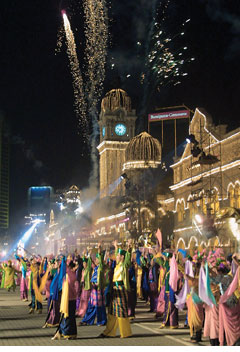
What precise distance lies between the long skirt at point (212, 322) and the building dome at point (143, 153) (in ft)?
221

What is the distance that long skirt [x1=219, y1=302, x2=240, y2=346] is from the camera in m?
10.5

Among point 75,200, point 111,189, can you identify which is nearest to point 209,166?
point 75,200

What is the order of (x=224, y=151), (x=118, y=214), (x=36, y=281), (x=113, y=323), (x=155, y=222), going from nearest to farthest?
(x=113, y=323), (x=36, y=281), (x=224, y=151), (x=155, y=222), (x=118, y=214)

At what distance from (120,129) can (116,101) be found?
5200mm

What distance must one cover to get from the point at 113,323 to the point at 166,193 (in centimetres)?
6045

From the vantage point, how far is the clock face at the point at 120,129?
111m

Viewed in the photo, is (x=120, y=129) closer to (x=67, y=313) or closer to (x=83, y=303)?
(x=83, y=303)

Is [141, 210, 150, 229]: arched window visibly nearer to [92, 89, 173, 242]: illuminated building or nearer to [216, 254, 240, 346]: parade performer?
[92, 89, 173, 242]: illuminated building

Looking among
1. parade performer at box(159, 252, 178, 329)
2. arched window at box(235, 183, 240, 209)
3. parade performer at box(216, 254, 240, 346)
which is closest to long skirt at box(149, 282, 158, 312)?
parade performer at box(159, 252, 178, 329)

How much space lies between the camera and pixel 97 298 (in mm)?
15023

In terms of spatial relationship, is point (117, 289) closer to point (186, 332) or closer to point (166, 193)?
point (186, 332)

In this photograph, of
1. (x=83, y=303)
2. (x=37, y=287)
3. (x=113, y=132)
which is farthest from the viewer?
(x=113, y=132)

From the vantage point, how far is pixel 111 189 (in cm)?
10444

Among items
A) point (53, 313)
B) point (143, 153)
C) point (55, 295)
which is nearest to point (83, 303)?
point (53, 313)
